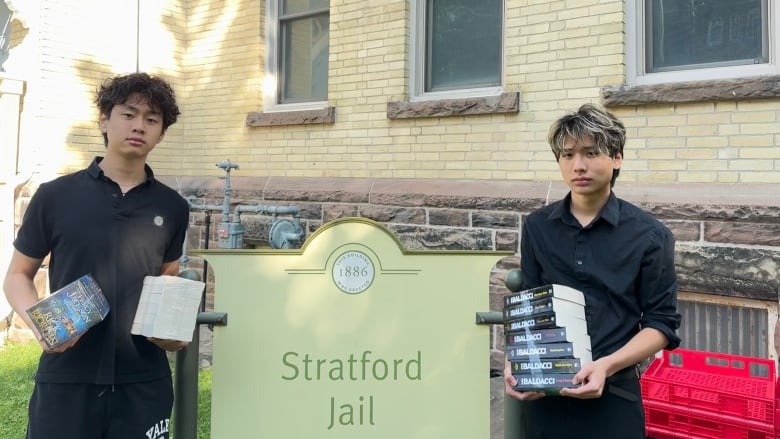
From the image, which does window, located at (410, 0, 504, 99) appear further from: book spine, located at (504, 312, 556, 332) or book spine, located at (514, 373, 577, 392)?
book spine, located at (514, 373, 577, 392)

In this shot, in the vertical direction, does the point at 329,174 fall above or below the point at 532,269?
above

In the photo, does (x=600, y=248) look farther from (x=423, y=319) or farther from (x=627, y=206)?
(x=423, y=319)

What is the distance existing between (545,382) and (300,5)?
611 cm

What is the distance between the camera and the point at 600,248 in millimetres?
2109

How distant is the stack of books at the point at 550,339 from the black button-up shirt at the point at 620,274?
72 mm

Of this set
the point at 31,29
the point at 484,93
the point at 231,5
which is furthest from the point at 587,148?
the point at 31,29

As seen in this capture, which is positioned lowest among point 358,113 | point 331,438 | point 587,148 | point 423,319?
point 331,438

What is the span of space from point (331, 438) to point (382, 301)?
0.52 meters

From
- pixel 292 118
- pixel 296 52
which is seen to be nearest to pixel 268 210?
→ pixel 292 118

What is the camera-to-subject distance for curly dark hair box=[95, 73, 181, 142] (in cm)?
235

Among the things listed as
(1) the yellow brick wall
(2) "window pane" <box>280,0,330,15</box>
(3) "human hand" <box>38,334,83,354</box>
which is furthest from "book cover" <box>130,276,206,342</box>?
(2) "window pane" <box>280,0,330,15</box>

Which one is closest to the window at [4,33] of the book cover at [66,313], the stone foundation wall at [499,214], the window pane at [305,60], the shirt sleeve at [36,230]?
the stone foundation wall at [499,214]

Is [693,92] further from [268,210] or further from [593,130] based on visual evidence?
[268,210]

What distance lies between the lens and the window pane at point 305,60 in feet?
23.0
